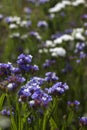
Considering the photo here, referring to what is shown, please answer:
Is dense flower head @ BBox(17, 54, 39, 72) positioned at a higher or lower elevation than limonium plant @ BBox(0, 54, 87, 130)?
higher

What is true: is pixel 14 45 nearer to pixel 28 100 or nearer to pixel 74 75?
pixel 74 75

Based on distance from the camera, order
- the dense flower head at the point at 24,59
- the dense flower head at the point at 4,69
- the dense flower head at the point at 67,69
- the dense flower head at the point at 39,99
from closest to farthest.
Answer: the dense flower head at the point at 39,99, the dense flower head at the point at 4,69, the dense flower head at the point at 24,59, the dense flower head at the point at 67,69

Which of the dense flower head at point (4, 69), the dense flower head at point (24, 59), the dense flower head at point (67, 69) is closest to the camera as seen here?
the dense flower head at point (4, 69)

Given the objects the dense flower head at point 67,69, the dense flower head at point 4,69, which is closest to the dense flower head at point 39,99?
the dense flower head at point 4,69

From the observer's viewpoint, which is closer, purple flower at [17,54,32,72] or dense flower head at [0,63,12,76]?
dense flower head at [0,63,12,76]

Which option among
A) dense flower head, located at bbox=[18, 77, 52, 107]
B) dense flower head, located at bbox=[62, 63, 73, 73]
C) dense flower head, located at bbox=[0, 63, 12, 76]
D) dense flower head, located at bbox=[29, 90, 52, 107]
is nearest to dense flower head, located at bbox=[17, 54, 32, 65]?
dense flower head, located at bbox=[0, 63, 12, 76]

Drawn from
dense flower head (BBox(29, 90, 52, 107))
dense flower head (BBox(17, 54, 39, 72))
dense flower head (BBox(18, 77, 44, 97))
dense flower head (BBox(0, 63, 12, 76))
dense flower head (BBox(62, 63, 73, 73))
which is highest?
dense flower head (BBox(62, 63, 73, 73))

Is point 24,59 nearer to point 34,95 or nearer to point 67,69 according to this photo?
point 34,95

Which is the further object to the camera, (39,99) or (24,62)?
(24,62)

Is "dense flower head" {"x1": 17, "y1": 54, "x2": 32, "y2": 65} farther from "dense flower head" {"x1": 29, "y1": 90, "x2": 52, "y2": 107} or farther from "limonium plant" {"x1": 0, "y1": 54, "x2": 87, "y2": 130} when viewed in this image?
"dense flower head" {"x1": 29, "y1": 90, "x2": 52, "y2": 107}

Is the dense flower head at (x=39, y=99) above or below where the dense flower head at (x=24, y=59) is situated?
below

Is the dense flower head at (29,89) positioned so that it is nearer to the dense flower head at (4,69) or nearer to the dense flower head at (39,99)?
the dense flower head at (39,99)

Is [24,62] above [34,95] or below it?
above

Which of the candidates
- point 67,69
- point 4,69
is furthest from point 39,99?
point 67,69
